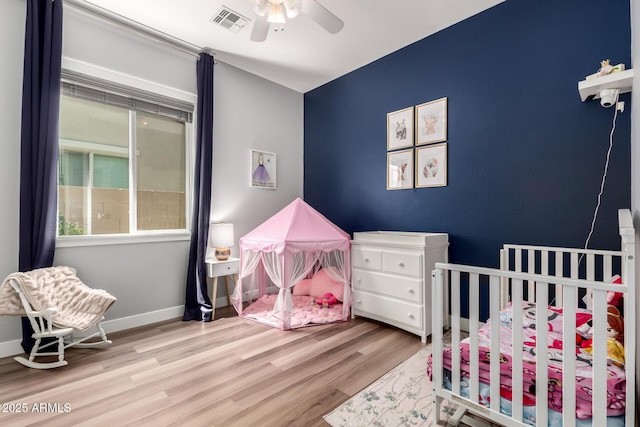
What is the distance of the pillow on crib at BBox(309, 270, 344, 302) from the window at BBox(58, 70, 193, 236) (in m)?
1.66

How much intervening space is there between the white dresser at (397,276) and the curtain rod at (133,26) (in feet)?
8.88

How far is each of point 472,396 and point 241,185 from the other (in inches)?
126

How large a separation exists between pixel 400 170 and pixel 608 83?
1782 mm

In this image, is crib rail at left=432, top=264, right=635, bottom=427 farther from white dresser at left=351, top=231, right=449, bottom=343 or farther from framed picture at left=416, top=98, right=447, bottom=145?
framed picture at left=416, top=98, right=447, bottom=145

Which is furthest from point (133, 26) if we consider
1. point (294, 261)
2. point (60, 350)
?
point (60, 350)

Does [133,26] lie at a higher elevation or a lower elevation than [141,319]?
higher

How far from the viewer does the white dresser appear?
8.95 ft

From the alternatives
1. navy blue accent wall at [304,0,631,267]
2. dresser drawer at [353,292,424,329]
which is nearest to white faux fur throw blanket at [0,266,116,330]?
dresser drawer at [353,292,424,329]

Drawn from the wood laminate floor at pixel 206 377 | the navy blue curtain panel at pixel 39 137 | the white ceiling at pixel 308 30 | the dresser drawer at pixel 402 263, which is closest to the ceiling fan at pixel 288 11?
the white ceiling at pixel 308 30

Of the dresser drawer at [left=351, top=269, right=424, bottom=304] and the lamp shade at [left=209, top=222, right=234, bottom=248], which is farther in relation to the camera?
the lamp shade at [left=209, top=222, right=234, bottom=248]

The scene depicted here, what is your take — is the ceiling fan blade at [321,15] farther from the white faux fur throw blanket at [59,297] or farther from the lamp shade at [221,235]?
the white faux fur throw blanket at [59,297]

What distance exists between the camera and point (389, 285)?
9.72ft

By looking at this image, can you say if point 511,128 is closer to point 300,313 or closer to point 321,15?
point 321,15

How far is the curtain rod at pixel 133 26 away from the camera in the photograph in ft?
8.77
